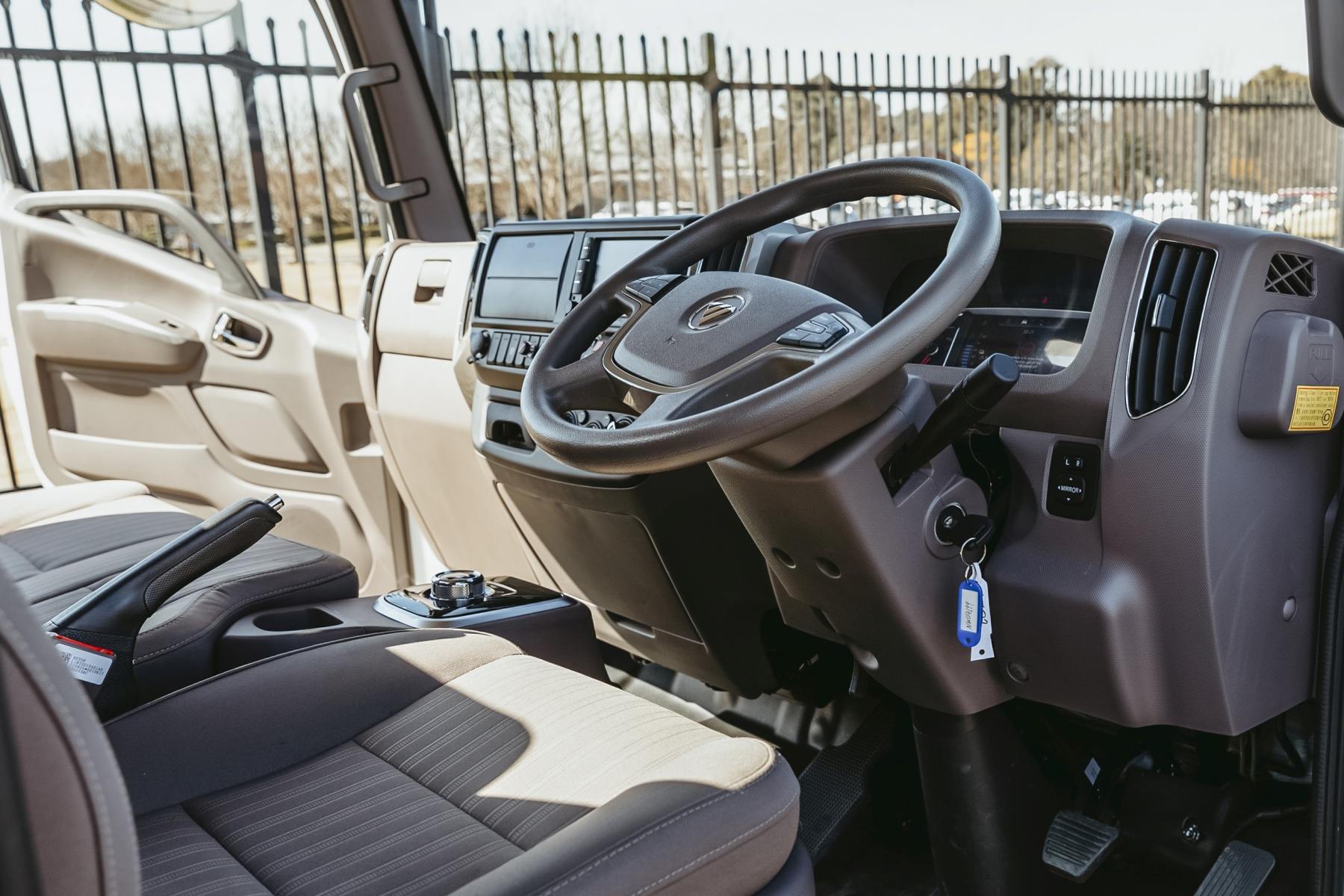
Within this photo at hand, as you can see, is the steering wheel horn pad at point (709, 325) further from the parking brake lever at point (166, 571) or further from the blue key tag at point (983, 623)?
the parking brake lever at point (166, 571)

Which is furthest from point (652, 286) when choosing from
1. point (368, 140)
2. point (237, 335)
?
point (237, 335)

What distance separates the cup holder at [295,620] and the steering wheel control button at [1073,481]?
1074mm

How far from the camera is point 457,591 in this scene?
1.85 metres

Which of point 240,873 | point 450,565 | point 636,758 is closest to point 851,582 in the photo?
point 636,758

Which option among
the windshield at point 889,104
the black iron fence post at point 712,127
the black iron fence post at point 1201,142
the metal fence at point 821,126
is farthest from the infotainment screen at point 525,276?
the black iron fence post at point 712,127

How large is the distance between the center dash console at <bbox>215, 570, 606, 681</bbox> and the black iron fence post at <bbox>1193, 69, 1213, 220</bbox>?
150 cm

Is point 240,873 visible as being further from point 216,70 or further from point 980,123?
point 980,123

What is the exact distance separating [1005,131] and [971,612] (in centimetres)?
265

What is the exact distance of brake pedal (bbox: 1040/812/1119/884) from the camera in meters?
1.62

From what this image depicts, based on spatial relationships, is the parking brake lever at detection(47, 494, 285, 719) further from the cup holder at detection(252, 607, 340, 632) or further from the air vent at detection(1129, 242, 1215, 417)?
the air vent at detection(1129, 242, 1215, 417)

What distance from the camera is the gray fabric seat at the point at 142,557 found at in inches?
65.4

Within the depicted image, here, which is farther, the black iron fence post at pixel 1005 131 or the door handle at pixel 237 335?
the black iron fence post at pixel 1005 131

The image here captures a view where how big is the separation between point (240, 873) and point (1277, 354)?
1179 millimetres

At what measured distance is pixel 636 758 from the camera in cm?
116
